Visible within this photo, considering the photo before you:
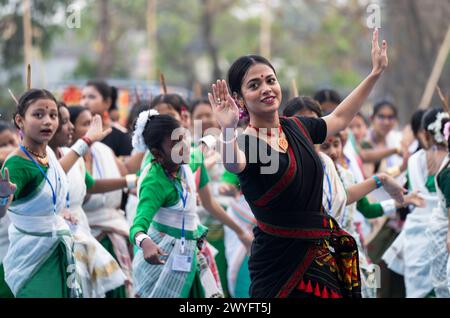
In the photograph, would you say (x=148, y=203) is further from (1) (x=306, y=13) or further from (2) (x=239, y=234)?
(1) (x=306, y=13)

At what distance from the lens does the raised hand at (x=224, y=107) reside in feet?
13.5

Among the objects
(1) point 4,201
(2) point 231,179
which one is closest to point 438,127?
(2) point 231,179

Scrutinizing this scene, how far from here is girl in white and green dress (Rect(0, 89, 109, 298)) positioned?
552cm

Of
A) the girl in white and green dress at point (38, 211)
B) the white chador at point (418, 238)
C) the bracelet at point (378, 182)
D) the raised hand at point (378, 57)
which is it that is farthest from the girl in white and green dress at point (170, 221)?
the white chador at point (418, 238)

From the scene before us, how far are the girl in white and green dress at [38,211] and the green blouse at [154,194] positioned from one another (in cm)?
49

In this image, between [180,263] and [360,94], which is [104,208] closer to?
[180,263]

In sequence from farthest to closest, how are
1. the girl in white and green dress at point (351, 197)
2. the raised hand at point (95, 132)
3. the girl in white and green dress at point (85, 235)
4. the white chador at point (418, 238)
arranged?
1. the white chador at point (418, 238)
2. the girl in white and green dress at point (85, 235)
3. the raised hand at point (95, 132)
4. the girl in white and green dress at point (351, 197)

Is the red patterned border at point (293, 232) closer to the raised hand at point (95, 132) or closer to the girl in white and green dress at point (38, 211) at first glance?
the girl in white and green dress at point (38, 211)

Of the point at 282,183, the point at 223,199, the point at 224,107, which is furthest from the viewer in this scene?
the point at 223,199

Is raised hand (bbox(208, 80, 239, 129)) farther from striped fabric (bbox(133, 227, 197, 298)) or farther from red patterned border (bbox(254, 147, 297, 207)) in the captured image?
striped fabric (bbox(133, 227, 197, 298))

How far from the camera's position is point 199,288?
6.04 m

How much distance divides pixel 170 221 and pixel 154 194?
0.97ft

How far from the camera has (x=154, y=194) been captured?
5.66 m
